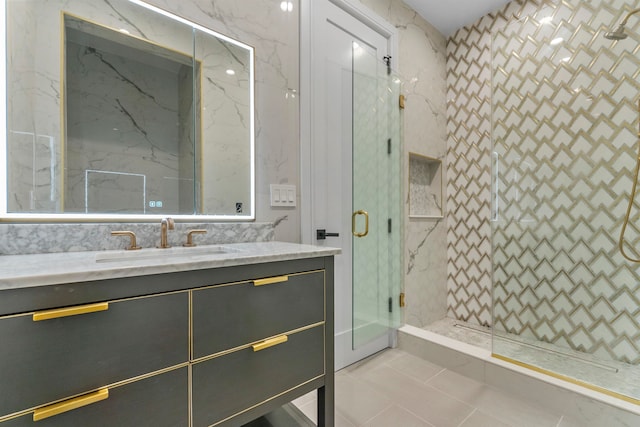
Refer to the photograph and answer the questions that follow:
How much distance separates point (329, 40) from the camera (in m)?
2.02

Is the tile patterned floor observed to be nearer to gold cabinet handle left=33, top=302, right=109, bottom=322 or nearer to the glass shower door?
the glass shower door

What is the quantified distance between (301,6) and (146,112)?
1.17 meters

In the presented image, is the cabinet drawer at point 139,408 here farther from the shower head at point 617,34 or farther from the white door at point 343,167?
the shower head at point 617,34

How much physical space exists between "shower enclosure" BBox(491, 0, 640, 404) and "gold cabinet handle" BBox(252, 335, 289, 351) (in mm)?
1608

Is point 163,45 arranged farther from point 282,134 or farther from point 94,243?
point 94,243

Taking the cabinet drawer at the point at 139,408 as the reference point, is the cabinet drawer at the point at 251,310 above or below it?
above

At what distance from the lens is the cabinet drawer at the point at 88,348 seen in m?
0.70

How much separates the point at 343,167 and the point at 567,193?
5.20 feet

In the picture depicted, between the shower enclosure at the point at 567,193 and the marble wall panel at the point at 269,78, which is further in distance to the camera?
the shower enclosure at the point at 567,193

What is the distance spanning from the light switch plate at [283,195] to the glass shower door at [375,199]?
1.46ft

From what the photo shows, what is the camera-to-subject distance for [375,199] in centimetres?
217

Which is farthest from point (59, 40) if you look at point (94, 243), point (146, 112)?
point (94, 243)

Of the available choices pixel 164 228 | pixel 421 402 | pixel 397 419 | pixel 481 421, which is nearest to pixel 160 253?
pixel 164 228

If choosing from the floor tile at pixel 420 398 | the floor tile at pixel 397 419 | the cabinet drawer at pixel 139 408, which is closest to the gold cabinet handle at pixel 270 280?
the cabinet drawer at pixel 139 408
